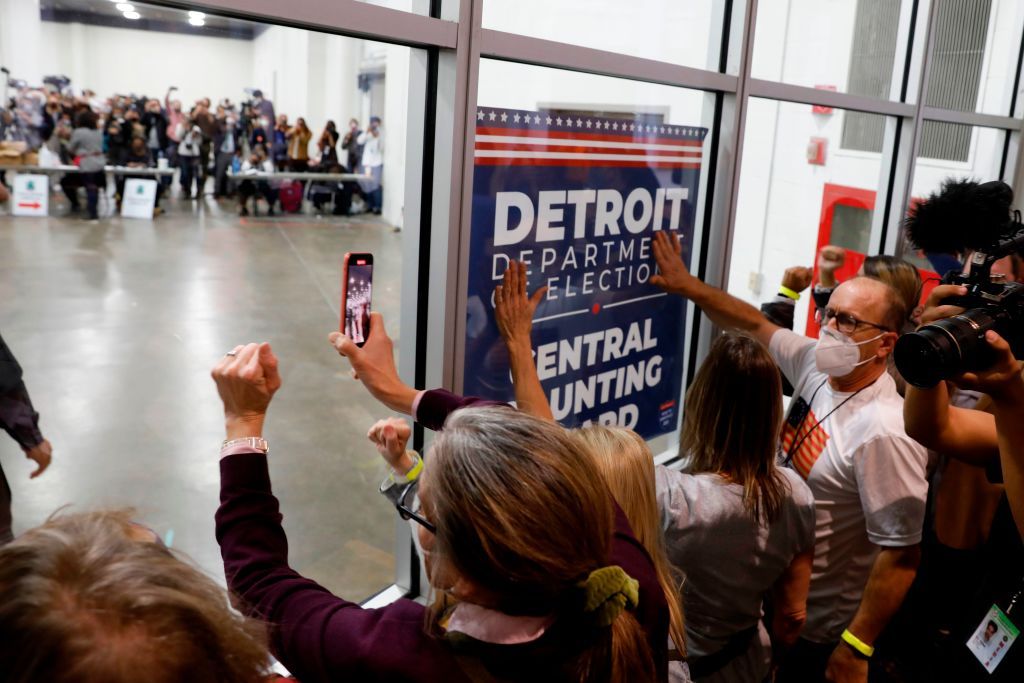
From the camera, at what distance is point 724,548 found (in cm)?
161

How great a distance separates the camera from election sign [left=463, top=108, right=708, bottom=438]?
1.87 m

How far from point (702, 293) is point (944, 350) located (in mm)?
1094

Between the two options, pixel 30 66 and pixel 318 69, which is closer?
pixel 30 66

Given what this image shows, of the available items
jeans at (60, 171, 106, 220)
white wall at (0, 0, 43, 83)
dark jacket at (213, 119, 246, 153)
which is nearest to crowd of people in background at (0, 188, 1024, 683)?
white wall at (0, 0, 43, 83)

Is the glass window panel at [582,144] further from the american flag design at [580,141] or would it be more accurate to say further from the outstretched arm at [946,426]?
the outstretched arm at [946,426]

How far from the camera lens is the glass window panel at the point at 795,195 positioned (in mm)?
4598

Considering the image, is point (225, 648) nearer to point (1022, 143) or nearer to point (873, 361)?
point (873, 361)

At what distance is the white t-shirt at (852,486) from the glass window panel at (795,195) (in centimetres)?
244

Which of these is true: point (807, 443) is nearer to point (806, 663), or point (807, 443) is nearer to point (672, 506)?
point (806, 663)

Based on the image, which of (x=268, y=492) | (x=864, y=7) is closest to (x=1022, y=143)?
(x=864, y=7)

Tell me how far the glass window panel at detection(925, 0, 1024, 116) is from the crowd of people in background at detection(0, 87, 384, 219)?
2.93 meters

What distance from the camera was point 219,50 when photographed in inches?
85.9

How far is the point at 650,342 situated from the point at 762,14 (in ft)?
10.5

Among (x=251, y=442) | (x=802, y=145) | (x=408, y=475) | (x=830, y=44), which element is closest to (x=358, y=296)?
(x=408, y=475)
